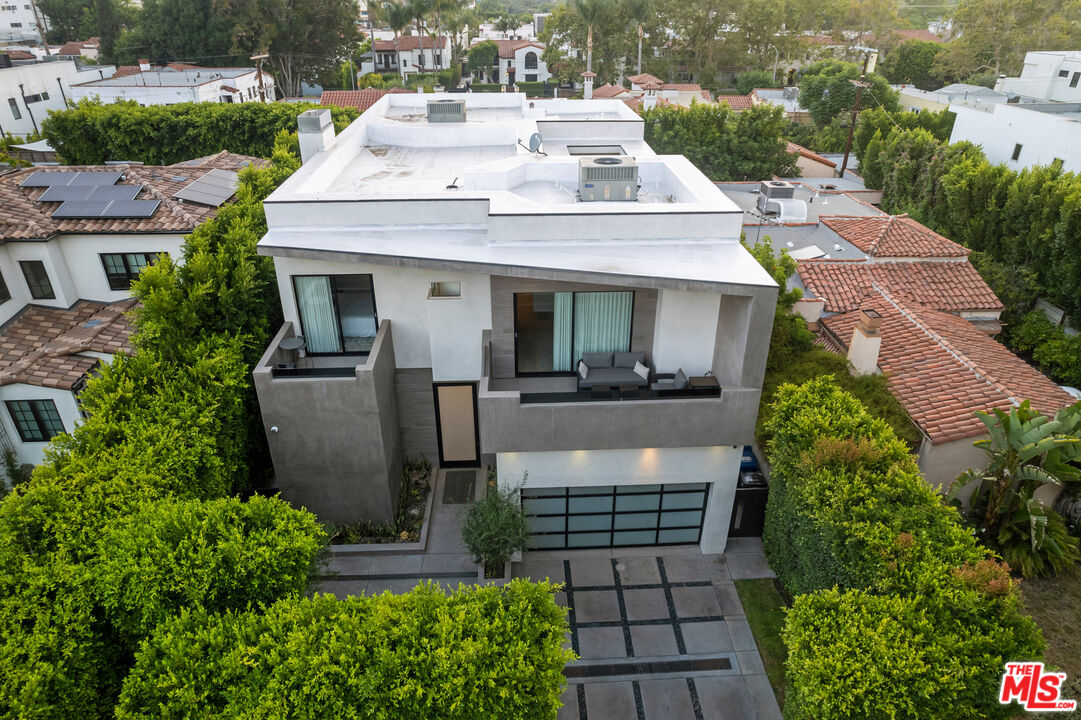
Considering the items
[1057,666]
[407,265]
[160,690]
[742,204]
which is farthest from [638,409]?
[742,204]

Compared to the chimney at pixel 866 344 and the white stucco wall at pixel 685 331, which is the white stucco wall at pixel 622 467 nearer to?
the white stucco wall at pixel 685 331

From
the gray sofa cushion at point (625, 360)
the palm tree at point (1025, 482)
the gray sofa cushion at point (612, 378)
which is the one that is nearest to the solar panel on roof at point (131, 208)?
the gray sofa cushion at point (612, 378)

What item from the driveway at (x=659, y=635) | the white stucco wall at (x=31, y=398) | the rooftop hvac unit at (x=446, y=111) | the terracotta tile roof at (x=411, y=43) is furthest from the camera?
the terracotta tile roof at (x=411, y=43)

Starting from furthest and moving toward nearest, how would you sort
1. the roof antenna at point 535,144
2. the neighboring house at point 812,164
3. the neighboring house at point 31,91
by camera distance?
the neighboring house at point 812,164 < the neighboring house at point 31,91 < the roof antenna at point 535,144

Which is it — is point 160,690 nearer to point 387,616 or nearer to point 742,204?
point 387,616

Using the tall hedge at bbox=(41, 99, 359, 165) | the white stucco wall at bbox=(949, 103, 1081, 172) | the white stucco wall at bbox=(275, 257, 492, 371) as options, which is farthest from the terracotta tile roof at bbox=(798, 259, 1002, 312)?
the tall hedge at bbox=(41, 99, 359, 165)

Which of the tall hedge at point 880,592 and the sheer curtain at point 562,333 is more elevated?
the sheer curtain at point 562,333

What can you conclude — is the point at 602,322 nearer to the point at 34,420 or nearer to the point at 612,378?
the point at 612,378
